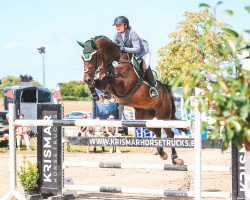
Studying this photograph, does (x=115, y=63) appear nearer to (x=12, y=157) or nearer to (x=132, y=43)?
(x=132, y=43)

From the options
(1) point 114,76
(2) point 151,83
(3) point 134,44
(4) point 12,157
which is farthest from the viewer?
(2) point 151,83

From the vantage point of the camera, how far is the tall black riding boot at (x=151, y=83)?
25.7 feet

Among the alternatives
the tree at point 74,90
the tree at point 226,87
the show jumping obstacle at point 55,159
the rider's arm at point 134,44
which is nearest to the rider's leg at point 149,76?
the rider's arm at point 134,44

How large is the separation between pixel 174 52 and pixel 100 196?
28.0 metres

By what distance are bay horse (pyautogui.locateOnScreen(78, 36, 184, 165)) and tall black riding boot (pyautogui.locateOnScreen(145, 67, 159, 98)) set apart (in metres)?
0.06

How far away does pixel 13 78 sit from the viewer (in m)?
98.6

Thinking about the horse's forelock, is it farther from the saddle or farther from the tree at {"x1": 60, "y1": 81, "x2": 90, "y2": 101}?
the tree at {"x1": 60, "y1": 81, "x2": 90, "y2": 101}

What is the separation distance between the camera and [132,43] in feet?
25.5

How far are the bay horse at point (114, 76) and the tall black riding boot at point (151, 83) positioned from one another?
58 millimetres

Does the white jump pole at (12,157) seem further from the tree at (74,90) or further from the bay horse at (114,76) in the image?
the tree at (74,90)

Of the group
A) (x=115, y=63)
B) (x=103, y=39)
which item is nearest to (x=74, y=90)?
(x=103, y=39)

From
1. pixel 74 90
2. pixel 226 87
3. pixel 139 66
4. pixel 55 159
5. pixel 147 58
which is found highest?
pixel 74 90

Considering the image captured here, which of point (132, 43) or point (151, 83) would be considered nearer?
point (132, 43)

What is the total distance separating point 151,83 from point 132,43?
0.64 metres
